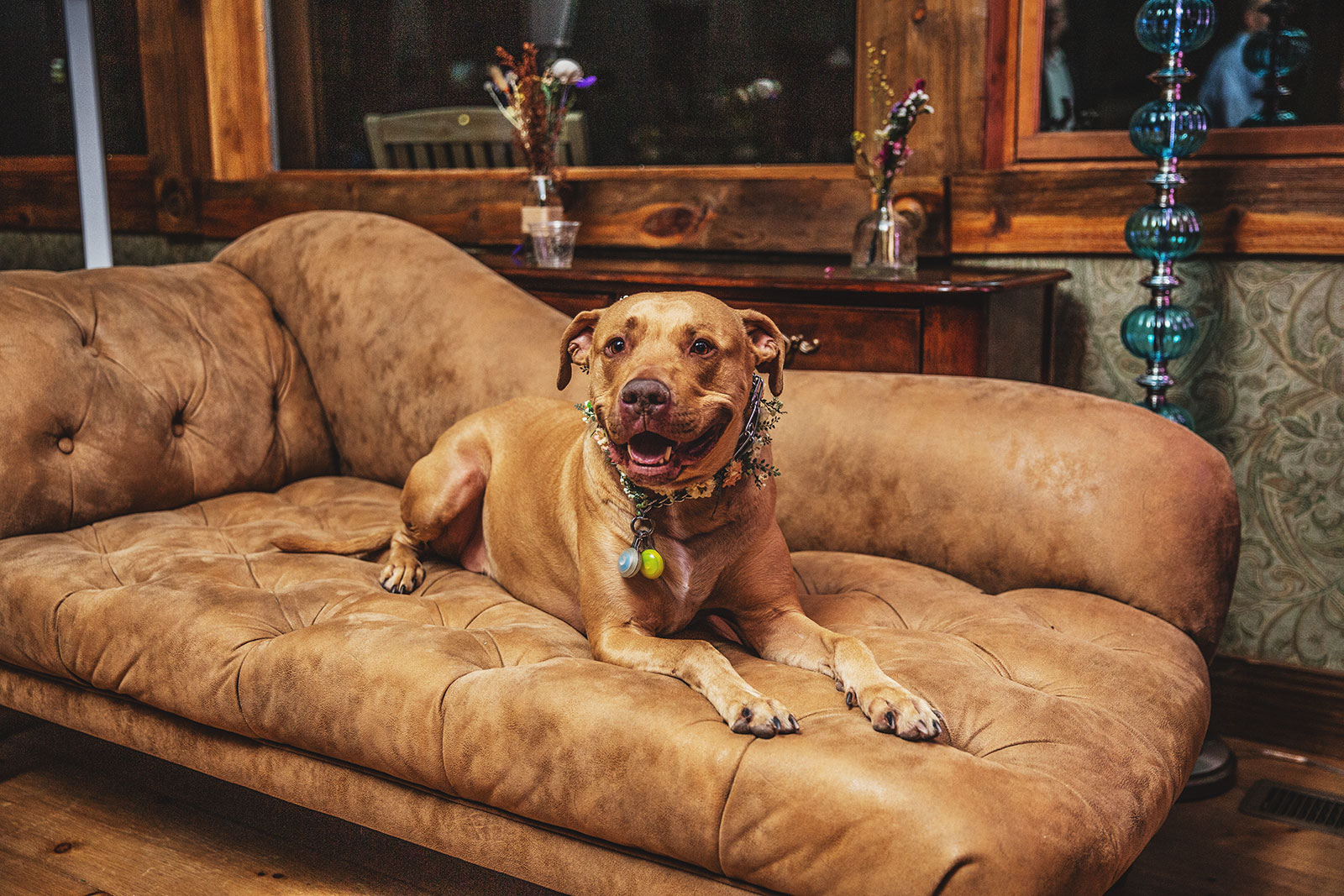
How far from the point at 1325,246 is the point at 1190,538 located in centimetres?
127

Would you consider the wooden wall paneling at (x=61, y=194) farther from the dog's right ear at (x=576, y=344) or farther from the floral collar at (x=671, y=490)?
the floral collar at (x=671, y=490)

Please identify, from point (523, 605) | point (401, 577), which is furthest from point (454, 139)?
point (523, 605)

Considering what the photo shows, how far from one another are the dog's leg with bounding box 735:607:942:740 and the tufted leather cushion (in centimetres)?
3

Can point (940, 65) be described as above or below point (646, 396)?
above

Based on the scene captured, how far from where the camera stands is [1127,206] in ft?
10.0

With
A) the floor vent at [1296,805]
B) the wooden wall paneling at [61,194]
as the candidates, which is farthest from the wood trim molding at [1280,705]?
the wooden wall paneling at [61,194]

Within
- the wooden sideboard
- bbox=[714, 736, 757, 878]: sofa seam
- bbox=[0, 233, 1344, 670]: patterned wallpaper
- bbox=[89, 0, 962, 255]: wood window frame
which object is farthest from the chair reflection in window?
bbox=[714, 736, 757, 878]: sofa seam

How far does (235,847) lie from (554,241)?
2.01 meters

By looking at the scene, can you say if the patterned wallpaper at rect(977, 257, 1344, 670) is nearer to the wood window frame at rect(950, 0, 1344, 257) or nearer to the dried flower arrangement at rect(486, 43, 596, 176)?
the wood window frame at rect(950, 0, 1344, 257)

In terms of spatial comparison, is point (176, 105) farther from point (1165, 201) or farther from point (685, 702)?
point (685, 702)

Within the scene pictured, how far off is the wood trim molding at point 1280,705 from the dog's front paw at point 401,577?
2035 mm

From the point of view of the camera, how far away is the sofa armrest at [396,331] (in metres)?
2.77

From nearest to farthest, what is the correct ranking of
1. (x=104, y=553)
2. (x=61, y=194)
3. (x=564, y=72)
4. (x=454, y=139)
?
(x=104, y=553), (x=564, y=72), (x=454, y=139), (x=61, y=194)

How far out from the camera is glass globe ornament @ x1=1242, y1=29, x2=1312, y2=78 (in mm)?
3006
